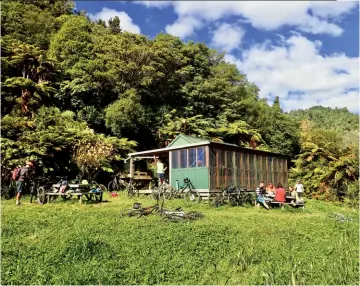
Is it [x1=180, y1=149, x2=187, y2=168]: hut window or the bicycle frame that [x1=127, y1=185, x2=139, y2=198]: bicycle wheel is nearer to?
the bicycle frame

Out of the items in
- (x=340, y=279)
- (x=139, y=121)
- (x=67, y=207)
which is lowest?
(x=340, y=279)

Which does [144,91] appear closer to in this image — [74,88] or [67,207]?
[74,88]

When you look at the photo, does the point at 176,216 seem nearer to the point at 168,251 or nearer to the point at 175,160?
the point at 168,251

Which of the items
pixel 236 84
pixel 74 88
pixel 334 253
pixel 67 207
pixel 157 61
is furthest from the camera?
pixel 236 84

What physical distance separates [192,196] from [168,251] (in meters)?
8.60

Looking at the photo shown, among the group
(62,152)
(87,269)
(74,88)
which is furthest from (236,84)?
(87,269)

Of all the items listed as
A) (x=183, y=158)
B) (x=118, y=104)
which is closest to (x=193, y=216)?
(x=183, y=158)

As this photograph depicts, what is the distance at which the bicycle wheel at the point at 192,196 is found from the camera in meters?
15.1

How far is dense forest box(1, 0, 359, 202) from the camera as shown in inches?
725

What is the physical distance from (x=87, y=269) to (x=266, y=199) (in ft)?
33.5

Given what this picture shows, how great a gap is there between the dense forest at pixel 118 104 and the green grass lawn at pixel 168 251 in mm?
8190

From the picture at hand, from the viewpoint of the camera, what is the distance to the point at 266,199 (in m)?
14.5

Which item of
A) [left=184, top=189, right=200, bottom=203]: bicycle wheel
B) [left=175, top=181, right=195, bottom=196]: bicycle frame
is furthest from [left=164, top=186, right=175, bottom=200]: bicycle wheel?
[left=184, top=189, right=200, bottom=203]: bicycle wheel

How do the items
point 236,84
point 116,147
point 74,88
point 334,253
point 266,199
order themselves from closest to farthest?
point 334,253 < point 266,199 < point 116,147 < point 74,88 < point 236,84
